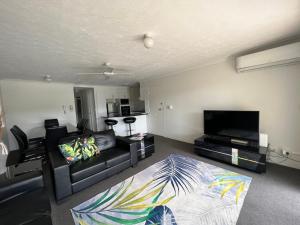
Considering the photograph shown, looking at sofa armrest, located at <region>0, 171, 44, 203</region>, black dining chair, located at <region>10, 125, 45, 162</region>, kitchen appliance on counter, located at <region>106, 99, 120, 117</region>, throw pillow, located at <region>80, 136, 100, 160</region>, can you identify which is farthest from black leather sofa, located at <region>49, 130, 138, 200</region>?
kitchen appliance on counter, located at <region>106, 99, 120, 117</region>

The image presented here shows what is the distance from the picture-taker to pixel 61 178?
79.2 inches

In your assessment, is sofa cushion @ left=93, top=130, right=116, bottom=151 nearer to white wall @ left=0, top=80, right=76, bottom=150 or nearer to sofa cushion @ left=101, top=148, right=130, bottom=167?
sofa cushion @ left=101, top=148, right=130, bottom=167

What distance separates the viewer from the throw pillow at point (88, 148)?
8.53 ft

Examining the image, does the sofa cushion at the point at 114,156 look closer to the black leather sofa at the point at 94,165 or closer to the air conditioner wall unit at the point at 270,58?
the black leather sofa at the point at 94,165

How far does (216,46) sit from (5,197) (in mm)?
3798

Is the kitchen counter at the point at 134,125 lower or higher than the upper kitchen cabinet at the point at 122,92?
lower

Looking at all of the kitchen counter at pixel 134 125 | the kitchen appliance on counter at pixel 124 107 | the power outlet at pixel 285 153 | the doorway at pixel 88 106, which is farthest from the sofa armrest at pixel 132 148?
the doorway at pixel 88 106

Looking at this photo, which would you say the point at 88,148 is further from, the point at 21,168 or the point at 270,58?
the point at 270,58

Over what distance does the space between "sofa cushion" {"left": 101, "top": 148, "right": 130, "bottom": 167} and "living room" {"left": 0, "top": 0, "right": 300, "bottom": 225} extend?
2cm

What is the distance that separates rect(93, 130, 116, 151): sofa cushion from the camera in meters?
3.01

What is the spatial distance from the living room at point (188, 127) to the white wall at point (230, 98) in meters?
0.02

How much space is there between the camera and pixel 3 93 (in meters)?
4.23

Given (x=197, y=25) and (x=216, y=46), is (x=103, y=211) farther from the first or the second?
(x=216, y=46)

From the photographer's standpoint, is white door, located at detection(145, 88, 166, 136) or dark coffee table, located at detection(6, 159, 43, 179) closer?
dark coffee table, located at detection(6, 159, 43, 179)
